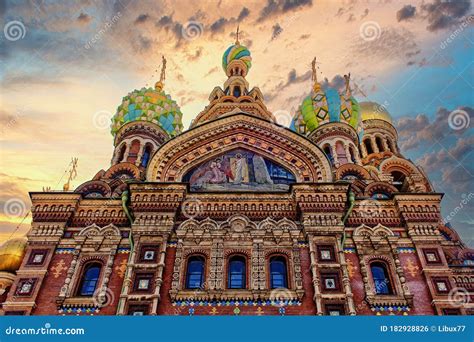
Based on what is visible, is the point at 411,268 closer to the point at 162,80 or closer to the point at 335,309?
the point at 335,309

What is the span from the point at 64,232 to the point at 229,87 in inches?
504

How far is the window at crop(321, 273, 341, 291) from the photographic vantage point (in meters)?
9.55

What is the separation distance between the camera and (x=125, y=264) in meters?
10.1

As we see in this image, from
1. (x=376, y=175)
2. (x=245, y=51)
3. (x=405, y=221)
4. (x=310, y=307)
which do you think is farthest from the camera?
(x=245, y=51)

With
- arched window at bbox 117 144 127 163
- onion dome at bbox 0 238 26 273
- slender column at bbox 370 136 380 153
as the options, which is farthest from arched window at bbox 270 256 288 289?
slender column at bbox 370 136 380 153

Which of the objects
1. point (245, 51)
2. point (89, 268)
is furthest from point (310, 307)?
point (245, 51)

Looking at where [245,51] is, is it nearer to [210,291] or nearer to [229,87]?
[229,87]

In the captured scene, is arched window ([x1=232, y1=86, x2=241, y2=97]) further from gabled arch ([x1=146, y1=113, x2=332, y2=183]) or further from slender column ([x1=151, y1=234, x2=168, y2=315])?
slender column ([x1=151, y1=234, x2=168, y2=315])

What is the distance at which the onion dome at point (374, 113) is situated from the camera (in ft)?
76.8

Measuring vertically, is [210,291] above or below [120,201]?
below

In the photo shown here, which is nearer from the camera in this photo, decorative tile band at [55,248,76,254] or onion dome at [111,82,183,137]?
decorative tile band at [55,248,76,254]

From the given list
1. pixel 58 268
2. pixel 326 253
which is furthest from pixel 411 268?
pixel 58 268

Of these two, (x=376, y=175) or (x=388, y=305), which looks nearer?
(x=388, y=305)

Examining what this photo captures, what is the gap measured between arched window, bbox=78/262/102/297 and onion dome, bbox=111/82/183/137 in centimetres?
882
